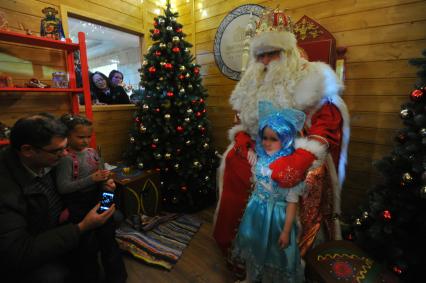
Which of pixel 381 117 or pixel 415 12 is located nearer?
pixel 415 12

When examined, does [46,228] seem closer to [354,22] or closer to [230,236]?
[230,236]

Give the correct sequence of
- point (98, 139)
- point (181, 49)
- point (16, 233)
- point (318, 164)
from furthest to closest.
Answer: point (98, 139), point (181, 49), point (318, 164), point (16, 233)

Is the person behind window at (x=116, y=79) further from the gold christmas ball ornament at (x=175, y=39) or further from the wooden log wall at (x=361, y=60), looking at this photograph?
the gold christmas ball ornament at (x=175, y=39)

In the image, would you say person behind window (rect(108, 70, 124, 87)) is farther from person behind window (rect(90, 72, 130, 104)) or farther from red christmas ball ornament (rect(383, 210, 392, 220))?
red christmas ball ornament (rect(383, 210, 392, 220))

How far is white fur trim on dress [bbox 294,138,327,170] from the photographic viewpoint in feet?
4.42

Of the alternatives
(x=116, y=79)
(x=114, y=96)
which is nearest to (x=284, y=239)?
(x=114, y=96)

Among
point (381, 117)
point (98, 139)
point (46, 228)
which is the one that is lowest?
point (46, 228)

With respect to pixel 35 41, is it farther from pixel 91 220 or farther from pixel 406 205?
pixel 406 205

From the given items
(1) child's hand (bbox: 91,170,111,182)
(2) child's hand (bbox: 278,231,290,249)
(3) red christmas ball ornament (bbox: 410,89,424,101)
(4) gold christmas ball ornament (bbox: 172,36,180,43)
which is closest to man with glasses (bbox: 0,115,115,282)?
(1) child's hand (bbox: 91,170,111,182)

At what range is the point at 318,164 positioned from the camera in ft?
4.47

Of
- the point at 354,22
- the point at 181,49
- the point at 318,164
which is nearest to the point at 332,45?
the point at 354,22

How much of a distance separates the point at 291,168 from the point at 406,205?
0.63 metres

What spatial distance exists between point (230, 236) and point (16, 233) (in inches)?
47.1

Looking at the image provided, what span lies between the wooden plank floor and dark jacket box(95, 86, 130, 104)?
1.93m
